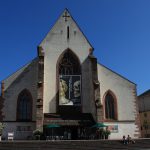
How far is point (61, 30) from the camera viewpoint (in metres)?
42.1

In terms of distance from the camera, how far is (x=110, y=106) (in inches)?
1575

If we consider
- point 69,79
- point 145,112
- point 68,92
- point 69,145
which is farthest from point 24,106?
point 145,112

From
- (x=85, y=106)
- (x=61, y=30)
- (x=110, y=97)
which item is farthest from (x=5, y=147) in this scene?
(x=61, y=30)

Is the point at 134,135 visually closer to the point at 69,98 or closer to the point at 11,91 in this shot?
the point at 69,98

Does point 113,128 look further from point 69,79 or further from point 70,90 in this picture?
point 69,79

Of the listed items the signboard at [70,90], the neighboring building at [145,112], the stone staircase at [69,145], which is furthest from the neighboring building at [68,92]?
the neighboring building at [145,112]

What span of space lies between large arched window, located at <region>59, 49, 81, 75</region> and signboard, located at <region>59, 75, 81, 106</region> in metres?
0.78

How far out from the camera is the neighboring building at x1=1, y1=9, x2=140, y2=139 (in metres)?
37.3

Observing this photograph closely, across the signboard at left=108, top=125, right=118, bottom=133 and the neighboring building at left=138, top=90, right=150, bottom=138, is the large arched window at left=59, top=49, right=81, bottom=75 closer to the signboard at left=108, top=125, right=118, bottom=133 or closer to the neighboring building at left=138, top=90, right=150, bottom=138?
the signboard at left=108, top=125, right=118, bottom=133

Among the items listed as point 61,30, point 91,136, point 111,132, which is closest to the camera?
point 91,136

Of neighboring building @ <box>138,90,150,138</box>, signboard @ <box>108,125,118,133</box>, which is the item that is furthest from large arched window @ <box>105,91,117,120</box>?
neighboring building @ <box>138,90,150,138</box>

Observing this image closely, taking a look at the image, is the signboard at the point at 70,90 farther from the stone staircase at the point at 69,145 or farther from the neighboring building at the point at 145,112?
the neighboring building at the point at 145,112

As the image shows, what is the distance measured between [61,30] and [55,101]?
10.6 m

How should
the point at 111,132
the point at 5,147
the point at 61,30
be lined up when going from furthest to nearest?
the point at 61,30, the point at 111,132, the point at 5,147
